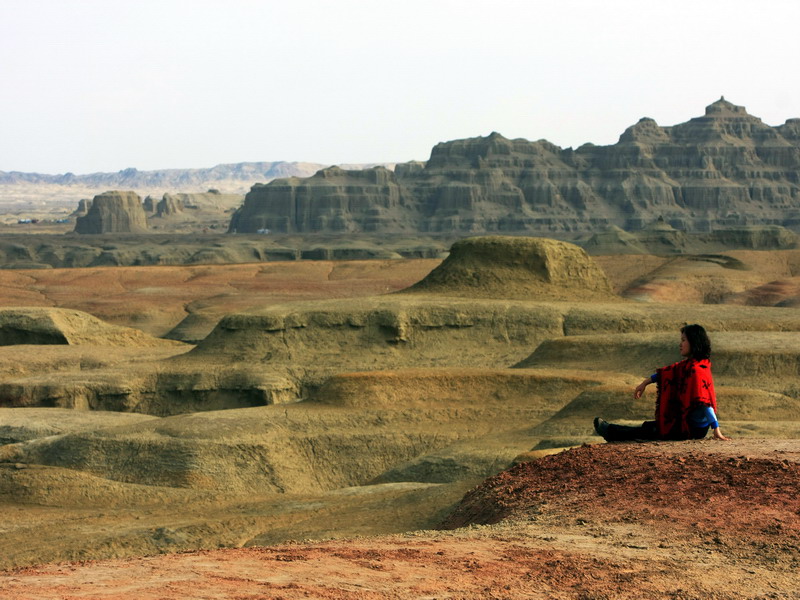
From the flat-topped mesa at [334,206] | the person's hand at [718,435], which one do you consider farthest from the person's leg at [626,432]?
the flat-topped mesa at [334,206]

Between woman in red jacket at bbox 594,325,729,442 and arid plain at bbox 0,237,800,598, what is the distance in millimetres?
322

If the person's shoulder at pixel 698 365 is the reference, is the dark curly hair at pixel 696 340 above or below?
above

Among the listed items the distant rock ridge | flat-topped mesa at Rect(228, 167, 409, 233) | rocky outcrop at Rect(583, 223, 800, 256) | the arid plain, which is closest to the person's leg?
the arid plain

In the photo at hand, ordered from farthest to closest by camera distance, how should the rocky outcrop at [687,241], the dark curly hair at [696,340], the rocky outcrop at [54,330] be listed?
the rocky outcrop at [687,241] < the rocky outcrop at [54,330] < the dark curly hair at [696,340]

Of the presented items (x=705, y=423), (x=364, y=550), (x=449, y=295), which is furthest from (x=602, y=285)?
(x=364, y=550)

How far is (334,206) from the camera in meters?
191

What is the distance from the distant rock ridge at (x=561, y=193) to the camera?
184 meters

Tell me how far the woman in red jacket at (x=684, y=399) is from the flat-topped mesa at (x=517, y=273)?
3452 cm

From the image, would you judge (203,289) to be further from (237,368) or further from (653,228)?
(653,228)

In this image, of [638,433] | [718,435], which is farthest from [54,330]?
[718,435]

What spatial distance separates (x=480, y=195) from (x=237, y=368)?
147 m

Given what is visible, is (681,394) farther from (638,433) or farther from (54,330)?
(54,330)

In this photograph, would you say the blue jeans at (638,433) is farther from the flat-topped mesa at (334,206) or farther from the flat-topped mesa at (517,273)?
the flat-topped mesa at (334,206)

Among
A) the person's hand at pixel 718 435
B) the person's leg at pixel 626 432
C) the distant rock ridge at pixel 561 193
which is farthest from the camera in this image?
the distant rock ridge at pixel 561 193
